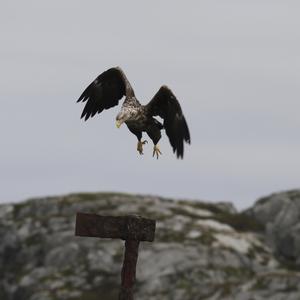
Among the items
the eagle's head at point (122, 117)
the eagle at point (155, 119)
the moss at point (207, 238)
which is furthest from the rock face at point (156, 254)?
the eagle's head at point (122, 117)

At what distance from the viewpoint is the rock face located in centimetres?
6494

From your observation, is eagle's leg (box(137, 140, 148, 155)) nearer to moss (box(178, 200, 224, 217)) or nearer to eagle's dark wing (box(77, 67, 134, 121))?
eagle's dark wing (box(77, 67, 134, 121))

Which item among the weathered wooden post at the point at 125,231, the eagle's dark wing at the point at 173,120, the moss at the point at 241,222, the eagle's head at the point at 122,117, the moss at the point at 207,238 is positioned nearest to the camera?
the weathered wooden post at the point at 125,231

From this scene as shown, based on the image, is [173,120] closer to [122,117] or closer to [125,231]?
[122,117]

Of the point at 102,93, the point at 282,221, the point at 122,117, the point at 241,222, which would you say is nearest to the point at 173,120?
the point at 122,117

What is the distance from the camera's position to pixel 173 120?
1748 cm

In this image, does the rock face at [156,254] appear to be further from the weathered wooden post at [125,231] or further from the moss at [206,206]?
the weathered wooden post at [125,231]

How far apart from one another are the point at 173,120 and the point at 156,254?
54633 mm

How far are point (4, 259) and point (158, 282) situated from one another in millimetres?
19972

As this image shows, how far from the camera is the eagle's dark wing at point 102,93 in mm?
19734

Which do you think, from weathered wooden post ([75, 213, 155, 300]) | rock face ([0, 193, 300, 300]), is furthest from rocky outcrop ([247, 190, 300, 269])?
weathered wooden post ([75, 213, 155, 300])

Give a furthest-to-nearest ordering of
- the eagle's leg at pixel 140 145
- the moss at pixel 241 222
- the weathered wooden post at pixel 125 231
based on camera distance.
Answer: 1. the moss at pixel 241 222
2. the eagle's leg at pixel 140 145
3. the weathered wooden post at pixel 125 231

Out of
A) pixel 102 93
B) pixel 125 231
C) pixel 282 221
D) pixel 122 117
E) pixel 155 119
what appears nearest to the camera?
pixel 125 231

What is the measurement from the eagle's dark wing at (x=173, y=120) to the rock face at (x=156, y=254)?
4080cm
